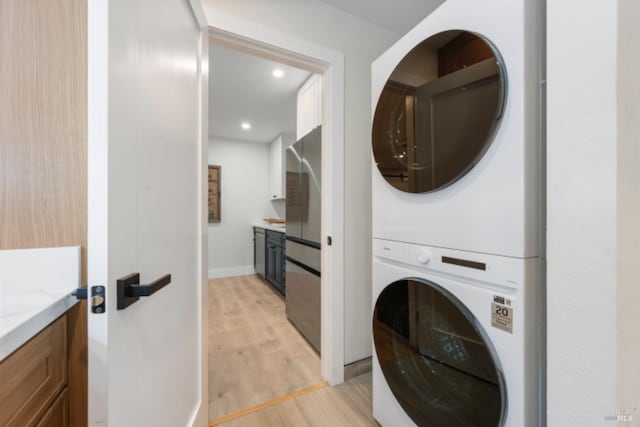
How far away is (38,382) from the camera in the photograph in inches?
21.3

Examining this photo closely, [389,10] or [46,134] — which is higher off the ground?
[389,10]

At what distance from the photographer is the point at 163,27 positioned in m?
0.73

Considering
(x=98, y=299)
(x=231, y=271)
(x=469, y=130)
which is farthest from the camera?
(x=231, y=271)

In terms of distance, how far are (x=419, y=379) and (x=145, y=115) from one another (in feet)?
4.21

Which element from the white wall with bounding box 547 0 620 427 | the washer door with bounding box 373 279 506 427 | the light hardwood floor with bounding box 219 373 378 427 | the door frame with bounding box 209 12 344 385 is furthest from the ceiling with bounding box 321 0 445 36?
the light hardwood floor with bounding box 219 373 378 427

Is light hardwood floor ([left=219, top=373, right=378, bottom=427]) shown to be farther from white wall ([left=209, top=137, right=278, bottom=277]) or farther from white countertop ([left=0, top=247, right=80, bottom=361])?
white wall ([left=209, top=137, right=278, bottom=277])

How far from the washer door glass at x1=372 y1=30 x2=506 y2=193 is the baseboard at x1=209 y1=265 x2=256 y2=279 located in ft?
12.0

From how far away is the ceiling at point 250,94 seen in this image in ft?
6.79

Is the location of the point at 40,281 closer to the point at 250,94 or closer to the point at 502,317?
the point at 502,317

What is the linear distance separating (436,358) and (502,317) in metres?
0.31

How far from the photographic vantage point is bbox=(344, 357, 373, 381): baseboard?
5.09 feet

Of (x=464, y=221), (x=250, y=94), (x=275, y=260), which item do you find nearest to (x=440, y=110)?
(x=464, y=221)

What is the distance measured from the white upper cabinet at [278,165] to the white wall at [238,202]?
216mm

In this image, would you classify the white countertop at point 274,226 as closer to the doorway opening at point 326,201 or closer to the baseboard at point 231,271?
the baseboard at point 231,271
